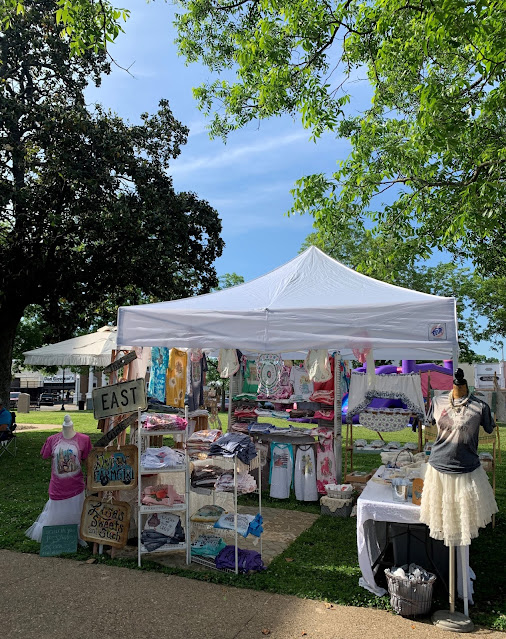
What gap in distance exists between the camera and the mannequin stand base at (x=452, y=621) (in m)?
3.84

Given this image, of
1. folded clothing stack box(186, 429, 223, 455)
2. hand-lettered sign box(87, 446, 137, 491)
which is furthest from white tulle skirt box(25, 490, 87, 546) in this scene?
folded clothing stack box(186, 429, 223, 455)

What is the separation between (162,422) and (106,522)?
3.72 ft

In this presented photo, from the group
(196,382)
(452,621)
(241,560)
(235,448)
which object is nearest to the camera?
(452,621)

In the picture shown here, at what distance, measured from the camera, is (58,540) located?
5.50 metres

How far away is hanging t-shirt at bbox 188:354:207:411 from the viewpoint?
351 inches

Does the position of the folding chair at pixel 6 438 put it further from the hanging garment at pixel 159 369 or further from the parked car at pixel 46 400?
the parked car at pixel 46 400

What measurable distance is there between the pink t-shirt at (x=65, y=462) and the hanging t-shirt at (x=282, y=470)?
3088 millimetres

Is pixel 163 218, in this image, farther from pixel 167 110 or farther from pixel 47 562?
pixel 47 562

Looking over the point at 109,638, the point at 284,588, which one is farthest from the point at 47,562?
the point at 284,588

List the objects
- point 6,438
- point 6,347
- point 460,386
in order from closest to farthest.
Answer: point 460,386
point 6,438
point 6,347

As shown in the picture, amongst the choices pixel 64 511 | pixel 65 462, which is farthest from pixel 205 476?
pixel 64 511

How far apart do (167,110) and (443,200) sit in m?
8.55

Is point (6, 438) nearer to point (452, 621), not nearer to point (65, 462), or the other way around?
point (65, 462)

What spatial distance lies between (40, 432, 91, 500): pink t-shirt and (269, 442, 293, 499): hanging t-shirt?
3.09 meters
